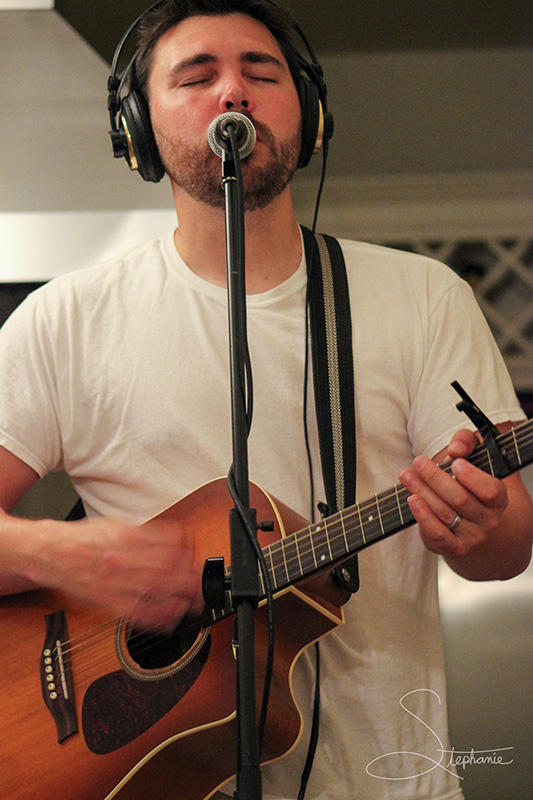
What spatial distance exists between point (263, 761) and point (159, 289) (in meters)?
0.80

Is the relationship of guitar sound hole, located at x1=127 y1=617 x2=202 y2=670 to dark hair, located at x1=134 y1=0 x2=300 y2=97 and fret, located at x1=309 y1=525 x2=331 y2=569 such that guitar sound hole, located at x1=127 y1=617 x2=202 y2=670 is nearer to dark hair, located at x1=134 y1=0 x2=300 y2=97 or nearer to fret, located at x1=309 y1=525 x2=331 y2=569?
fret, located at x1=309 y1=525 x2=331 y2=569

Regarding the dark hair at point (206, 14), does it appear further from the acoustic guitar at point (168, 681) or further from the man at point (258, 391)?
the acoustic guitar at point (168, 681)

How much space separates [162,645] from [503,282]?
2.76 meters

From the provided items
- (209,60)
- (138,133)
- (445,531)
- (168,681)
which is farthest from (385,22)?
(168,681)

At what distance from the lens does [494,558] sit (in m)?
1.19

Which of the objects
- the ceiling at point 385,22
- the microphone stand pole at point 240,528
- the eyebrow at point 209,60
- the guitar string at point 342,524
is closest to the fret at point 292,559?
the guitar string at point 342,524

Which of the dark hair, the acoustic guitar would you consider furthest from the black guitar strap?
the dark hair

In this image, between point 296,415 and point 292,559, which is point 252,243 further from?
point 292,559

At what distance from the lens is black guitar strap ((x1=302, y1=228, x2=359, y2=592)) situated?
126cm

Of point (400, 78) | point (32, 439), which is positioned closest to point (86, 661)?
point (32, 439)

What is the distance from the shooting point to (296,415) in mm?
1332

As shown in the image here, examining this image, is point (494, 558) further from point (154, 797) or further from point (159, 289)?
point (159, 289)

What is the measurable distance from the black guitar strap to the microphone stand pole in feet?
1.44

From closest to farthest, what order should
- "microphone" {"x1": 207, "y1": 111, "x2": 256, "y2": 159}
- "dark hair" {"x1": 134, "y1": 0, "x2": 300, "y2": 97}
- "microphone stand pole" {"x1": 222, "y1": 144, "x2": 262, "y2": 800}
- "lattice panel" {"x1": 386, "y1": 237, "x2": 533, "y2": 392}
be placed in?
"microphone stand pole" {"x1": 222, "y1": 144, "x2": 262, "y2": 800} < "microphone" {"x1": 207, "y1": 111, "x2": 256, "y2": 159} < "dark hair" {"x1": 134, "y1": 0, "x2": 300, "y2": 97} < "lattice panel" {"x1": 386, "y1": 237, "x2": 533, "y2": 392}
